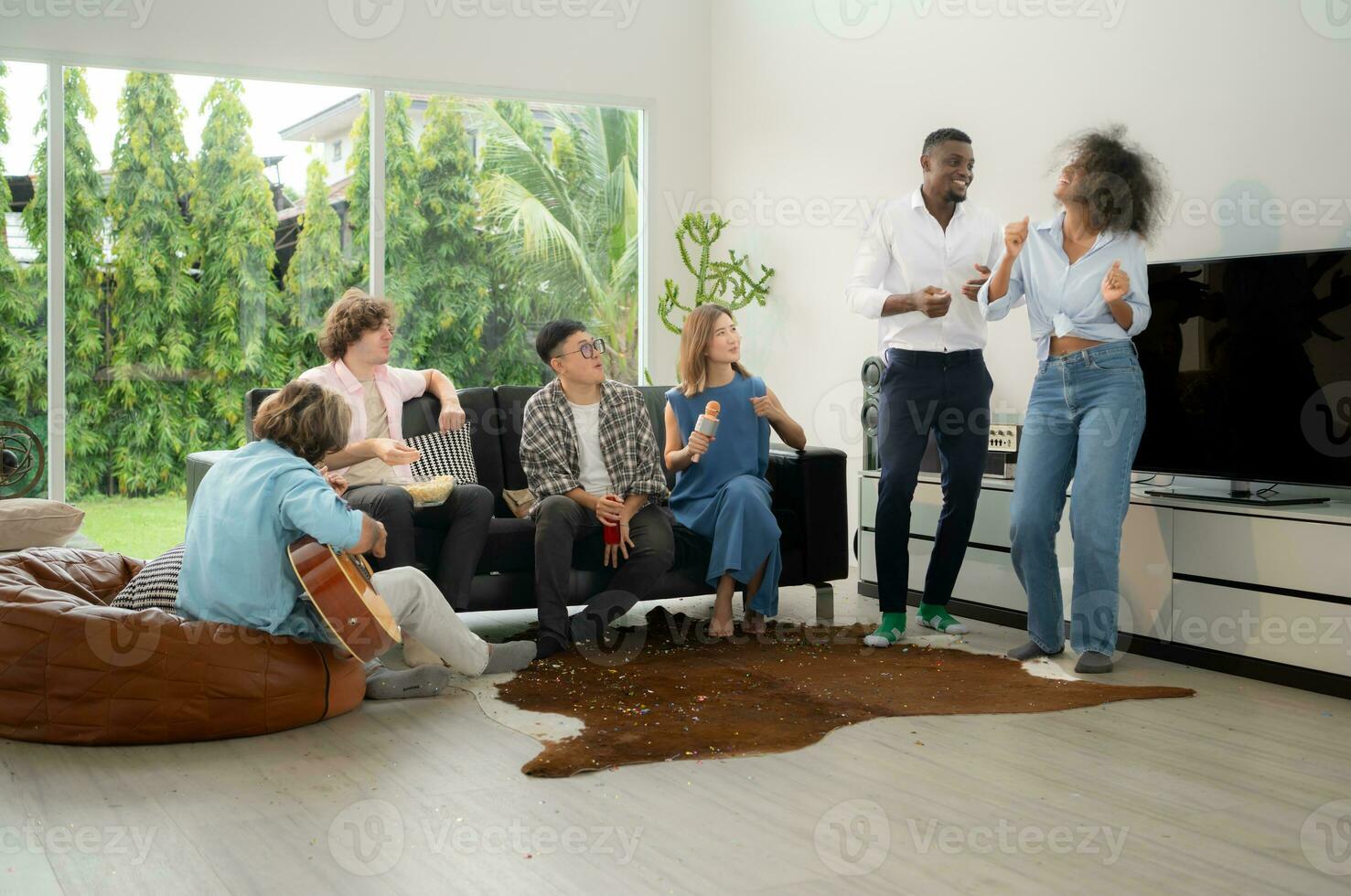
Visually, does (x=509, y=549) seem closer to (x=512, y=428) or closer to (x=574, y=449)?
(x=574, y=449)

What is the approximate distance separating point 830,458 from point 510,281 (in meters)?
2.91

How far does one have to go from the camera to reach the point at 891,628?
419 cm

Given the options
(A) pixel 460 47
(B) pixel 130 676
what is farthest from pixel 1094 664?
(A) pixel 460 47

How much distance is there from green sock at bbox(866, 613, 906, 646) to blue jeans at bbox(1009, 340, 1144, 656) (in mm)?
439

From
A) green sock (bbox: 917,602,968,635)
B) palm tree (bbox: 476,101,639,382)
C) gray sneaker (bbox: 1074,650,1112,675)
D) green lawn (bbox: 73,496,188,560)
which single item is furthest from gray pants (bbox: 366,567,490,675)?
palm tree (bbox: 476,101,639,382)

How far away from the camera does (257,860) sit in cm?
225

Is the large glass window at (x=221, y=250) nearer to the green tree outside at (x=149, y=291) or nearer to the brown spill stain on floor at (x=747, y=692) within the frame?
A: the green tree outside at (x=149, y=291)

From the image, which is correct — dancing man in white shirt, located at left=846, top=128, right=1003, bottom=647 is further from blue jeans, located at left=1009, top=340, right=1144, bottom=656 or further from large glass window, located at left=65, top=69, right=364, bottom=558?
large glass window, located at left=65, top=69, right=364, bottom=558

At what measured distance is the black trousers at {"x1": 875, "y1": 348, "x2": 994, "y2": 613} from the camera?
4.20 meters

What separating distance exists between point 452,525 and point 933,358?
5.55 ft

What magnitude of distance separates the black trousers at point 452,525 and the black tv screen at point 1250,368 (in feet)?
7.24

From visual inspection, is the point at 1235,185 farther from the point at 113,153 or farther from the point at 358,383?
the point at 113,153

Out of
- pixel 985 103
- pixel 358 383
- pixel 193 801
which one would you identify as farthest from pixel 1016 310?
pixel 193 801

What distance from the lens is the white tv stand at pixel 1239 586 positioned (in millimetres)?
3477
